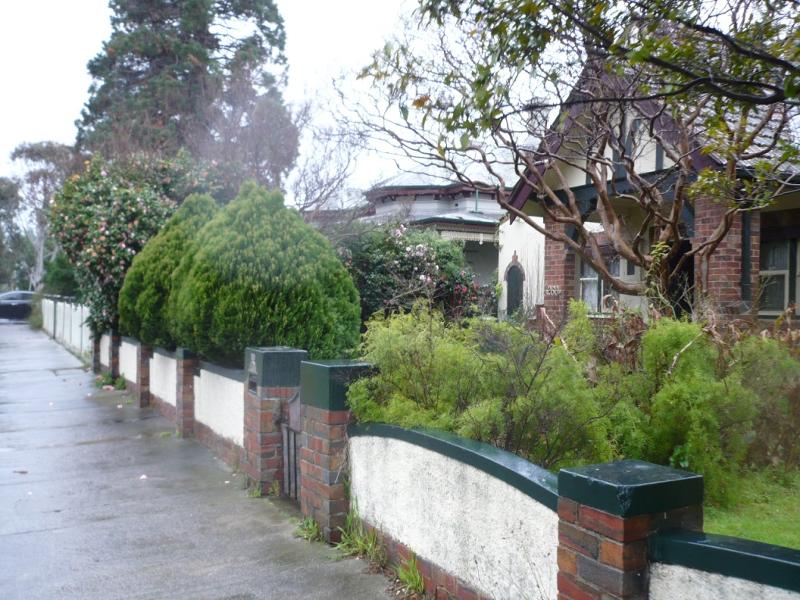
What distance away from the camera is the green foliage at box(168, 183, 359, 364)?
8.12 m

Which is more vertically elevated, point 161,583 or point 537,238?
point 537,238

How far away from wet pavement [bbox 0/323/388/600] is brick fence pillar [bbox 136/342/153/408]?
1668mm

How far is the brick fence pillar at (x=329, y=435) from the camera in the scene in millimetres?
5297

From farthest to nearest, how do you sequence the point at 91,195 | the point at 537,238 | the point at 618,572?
the point at 537,238, the point at 91,195, the point at 618,572

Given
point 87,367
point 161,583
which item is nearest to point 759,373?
point 161,583

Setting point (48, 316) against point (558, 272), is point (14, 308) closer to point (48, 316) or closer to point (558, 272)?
point (48, 316)

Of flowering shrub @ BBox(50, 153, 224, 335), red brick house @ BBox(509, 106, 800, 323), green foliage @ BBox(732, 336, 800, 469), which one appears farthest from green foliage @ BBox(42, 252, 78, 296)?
green foliage @ BBox(732, 336, 800, 469)

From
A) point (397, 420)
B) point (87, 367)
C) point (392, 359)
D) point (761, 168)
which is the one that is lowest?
point (87, 367)

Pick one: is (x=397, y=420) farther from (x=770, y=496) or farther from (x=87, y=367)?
(x=87, y=367)

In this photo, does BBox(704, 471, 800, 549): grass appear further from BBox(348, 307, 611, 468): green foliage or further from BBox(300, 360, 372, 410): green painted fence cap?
BBox(300, 360, 372, 410): green painted fence cap

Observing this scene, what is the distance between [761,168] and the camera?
577 cm

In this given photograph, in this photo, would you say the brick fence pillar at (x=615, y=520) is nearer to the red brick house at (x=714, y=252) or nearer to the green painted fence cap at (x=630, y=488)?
the green painted fence cap at (x=630, y=488)

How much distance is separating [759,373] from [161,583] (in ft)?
14.0

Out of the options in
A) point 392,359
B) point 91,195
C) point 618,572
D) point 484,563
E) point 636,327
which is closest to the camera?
point 618,572
